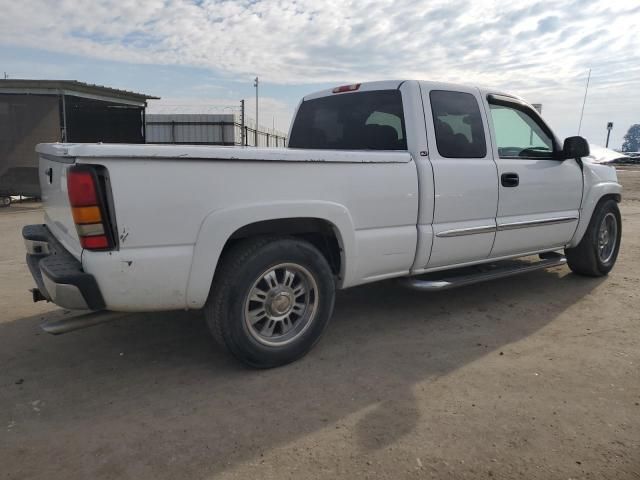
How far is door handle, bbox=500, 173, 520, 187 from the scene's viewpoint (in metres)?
4.22

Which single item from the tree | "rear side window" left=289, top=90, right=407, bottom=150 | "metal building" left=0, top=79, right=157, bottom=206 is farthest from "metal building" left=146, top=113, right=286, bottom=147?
the tree

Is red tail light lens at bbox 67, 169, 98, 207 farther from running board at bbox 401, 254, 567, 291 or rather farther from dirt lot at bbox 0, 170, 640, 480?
running board at bbox 401, 254, 567, 291

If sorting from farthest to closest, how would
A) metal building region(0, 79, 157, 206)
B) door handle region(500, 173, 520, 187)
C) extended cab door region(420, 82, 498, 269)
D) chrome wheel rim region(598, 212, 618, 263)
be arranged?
metal building region(0, 79, 157, 206) < chrome wheel rim region(598, 212, 618, 263) < door handle region(500, 173, 520, 187) < extended cab door region(420, 82, 498, 269)

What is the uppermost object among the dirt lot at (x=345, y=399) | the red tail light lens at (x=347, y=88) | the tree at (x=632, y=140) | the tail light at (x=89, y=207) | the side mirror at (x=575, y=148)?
the tree at (x=632, y=140)

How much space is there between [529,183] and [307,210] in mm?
2373

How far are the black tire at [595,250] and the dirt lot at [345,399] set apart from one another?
1.01m

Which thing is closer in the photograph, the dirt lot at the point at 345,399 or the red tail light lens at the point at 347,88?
the dirt lot at the point at 345,399

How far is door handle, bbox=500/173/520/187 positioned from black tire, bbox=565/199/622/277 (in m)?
1.56

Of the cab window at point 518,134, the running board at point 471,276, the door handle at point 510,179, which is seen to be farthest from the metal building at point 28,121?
the door handle at point 510,179

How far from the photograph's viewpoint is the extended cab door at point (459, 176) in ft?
12.6

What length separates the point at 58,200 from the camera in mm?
3082

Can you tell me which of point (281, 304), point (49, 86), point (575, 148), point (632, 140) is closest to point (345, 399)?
point (281, 304)

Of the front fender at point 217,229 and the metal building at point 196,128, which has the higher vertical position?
the metal building at point 196,128

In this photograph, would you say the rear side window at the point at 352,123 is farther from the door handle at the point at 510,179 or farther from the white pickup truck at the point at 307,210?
the door handle at the point at 510,179
